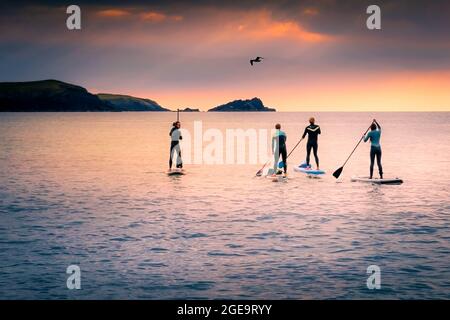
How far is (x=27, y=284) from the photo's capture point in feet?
37.5

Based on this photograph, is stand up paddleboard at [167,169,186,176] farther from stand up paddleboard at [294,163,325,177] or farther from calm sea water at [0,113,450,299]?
stand up paddleboard at [294,163,325,177]

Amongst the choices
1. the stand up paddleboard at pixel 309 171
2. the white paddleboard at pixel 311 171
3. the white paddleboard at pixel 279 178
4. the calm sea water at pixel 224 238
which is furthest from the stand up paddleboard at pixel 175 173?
the white paddleboard at pixel 311 171

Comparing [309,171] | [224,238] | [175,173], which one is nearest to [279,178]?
[309,171]

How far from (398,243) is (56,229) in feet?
31.9

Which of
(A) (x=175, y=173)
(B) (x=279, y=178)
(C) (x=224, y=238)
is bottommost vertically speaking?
(C) (x=224, y=238)

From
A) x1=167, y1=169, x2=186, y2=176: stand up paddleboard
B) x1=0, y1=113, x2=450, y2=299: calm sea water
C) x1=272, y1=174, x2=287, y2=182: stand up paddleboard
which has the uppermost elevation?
x1=167, y1=169, x2=186, y2=176: stand up paddleboard

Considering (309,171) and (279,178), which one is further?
(309,171)

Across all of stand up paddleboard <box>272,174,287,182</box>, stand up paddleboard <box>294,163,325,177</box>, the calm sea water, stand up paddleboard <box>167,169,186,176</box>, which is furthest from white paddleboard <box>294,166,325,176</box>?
stand up paddleboard <box>167,169,186,176</box>

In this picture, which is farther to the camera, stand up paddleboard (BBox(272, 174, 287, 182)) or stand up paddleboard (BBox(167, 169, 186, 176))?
stand up paddleboard (BBox(167, 169, 186, 176))

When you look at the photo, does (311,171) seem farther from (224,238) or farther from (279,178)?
(224,238)

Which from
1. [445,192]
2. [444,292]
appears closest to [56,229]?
[444,292]

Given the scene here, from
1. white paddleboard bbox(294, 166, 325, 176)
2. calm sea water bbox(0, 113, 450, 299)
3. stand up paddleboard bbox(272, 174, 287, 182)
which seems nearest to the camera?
calm sea water bbox(0, 113, 450, 299)

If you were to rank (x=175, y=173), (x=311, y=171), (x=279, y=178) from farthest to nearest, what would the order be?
1. (x=175, y=173)
2. (x=311, y=171)
3. (x=279, y=178)
